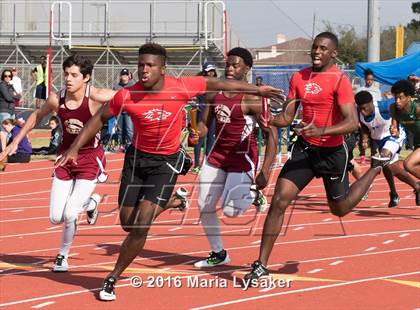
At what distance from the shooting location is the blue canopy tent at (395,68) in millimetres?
25969

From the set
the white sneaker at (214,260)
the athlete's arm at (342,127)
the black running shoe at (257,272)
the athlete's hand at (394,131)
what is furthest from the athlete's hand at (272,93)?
the athlete's hand at (394,131)

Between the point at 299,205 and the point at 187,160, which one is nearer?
the point at 187,160

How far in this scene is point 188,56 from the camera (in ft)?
106

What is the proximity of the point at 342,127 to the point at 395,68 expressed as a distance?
18471mm

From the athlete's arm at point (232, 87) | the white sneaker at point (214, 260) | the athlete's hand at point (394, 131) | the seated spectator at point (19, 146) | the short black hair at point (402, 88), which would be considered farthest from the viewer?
the seated spectator at point (19, 146)

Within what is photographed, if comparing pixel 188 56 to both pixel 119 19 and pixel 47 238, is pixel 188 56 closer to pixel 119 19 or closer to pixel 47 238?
pixel 119 19

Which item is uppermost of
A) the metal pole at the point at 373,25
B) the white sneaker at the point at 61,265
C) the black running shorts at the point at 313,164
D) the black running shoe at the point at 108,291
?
the metal pole at the point at 373,25

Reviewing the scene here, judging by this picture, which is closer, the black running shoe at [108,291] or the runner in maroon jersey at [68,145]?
the black running shoe at [108,291]

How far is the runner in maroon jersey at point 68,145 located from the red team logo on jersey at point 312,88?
1.97 metres

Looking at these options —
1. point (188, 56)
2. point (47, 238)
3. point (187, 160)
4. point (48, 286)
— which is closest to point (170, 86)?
point (187, 160)

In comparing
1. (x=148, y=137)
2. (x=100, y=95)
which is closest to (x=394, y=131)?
(x=100, y=95)

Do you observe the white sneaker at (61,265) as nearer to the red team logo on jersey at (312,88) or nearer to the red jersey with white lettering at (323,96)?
the red jersey with white lettering at (323,96)

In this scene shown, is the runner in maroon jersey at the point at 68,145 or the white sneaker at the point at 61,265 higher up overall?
the runner in maroon jersey at the point at 68,145

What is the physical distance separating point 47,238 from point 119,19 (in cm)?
2208
